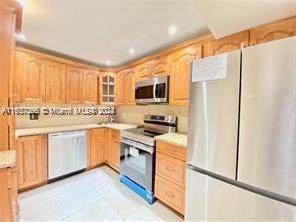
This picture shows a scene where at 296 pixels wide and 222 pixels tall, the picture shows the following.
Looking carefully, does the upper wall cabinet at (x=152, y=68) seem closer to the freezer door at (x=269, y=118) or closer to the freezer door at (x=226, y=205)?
the freezer door at (x=269, y=118)

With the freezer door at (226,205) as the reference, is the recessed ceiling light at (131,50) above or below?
above

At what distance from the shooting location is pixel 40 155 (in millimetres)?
2424

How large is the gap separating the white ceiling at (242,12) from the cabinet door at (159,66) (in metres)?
0.91

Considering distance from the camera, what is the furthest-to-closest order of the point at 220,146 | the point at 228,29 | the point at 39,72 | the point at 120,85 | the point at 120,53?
the point at 120,85 < the point at 120,53 < the point at 39,72 < the point at 228,29 < the point at 220,146

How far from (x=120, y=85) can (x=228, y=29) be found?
236 cm

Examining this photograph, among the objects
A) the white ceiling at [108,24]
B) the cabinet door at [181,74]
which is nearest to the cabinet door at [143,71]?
the white ceiling at [108,24]

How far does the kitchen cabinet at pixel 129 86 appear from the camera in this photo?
10.0ft

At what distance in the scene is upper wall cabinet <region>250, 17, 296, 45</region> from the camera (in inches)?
51.1

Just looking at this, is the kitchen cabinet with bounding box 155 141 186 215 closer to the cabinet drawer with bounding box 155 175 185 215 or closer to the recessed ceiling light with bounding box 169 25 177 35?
the cabinet drawer with bounding box 155 175 185 215

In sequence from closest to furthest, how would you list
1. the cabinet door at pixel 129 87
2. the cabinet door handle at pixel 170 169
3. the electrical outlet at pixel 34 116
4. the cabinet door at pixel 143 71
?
the cabinet door handle at pixel 170 169 → the cabinet door at pixel 143 71 → the electrical outlet at pixel 34 116 → the cabinet door at pixel 129 87

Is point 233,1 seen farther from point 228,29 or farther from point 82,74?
point 82,74

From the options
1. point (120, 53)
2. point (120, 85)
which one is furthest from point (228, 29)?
point (120, 85)

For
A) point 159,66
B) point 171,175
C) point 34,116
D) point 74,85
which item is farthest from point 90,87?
point 171,175

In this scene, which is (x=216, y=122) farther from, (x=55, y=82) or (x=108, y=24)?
(x=55, y=82)
